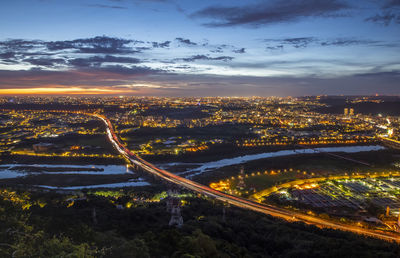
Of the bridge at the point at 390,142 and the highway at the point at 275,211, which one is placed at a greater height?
the bridge at the point at 390,142

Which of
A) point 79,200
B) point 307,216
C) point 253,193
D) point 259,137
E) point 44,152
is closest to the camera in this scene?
point 307,216

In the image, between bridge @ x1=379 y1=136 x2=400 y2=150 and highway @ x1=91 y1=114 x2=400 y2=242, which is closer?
highway @ x1=91 y1=114 x2=400 y2=242

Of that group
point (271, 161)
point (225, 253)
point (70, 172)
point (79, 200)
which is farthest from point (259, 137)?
point (225, 253)

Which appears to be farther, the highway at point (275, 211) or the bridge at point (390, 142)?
the bridge at point (390, 142)

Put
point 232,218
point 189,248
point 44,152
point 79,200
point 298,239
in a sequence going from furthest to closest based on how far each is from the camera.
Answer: point 44,152 < point 79,200 < point 232,218 < point 298,239 < point 189,248

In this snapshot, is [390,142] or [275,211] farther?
[390,142]

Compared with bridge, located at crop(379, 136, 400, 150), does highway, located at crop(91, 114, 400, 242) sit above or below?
below

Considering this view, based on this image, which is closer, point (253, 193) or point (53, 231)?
point (53, 231)

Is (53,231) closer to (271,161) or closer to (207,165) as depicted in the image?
(207,165)

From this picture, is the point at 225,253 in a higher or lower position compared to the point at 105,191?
higher

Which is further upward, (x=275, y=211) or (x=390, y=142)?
(x=390, y=142)
